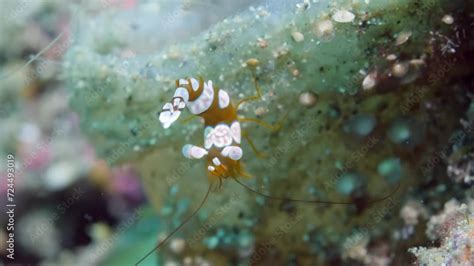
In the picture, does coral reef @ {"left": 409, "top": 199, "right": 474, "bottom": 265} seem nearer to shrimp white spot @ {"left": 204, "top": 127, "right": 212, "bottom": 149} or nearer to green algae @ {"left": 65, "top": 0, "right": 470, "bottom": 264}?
green algae @ {"left": 65, "top": 0, "right": 470, "bottom": 264}

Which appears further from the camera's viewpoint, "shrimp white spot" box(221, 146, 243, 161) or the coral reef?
"shrimp white spot" box(221, 146, 243, 161)

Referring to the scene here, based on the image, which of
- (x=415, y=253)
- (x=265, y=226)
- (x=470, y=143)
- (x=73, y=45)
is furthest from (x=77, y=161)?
(x=470, y=143)

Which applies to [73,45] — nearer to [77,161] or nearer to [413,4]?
[77,161]

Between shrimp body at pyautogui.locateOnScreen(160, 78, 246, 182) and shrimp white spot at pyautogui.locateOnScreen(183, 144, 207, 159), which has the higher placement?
shrimp body at pyautogui.locateOnScreen(160, 78, 246, 182)

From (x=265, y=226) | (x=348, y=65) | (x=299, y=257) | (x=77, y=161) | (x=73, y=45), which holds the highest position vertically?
(x=73, y=45)

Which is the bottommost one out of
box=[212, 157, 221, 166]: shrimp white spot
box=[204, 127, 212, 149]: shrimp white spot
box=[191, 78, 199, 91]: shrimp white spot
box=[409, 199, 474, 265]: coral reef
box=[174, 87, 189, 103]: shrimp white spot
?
box=[409, 199, 474, 265]: coral reef

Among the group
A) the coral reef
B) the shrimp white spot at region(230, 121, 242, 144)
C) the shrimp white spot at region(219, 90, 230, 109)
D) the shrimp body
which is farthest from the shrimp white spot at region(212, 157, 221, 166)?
the coral reef

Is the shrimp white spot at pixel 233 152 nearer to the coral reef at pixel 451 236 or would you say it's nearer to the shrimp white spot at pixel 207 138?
the shrimp white spot at pixel 207 138

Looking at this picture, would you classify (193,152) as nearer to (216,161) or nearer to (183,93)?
(216,161)
